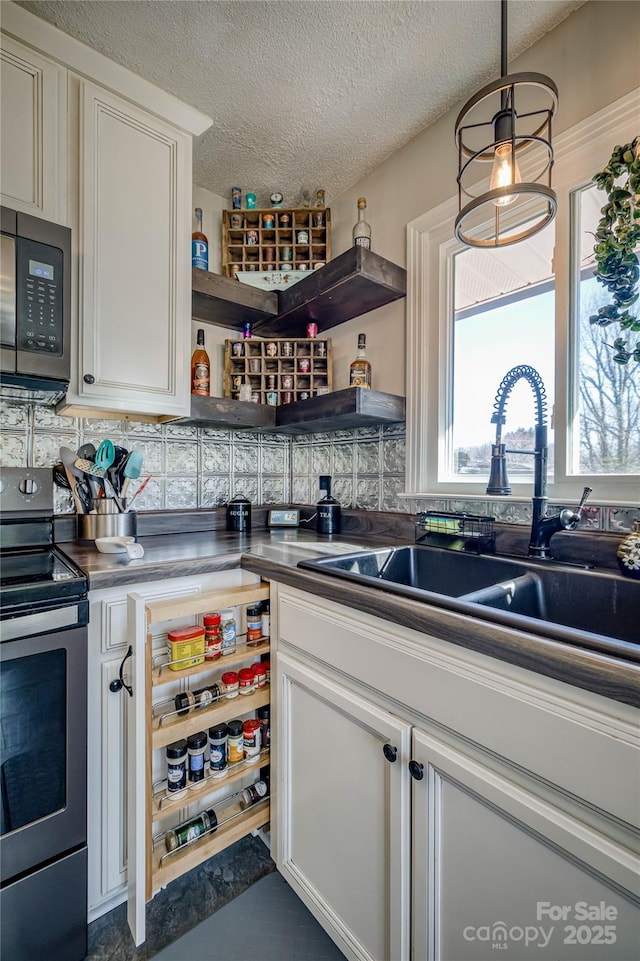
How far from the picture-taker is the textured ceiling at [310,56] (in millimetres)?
1175

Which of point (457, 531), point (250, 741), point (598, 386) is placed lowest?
point (250, 741)

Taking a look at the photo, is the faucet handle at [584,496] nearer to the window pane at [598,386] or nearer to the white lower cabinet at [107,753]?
the window pane at [598,386]

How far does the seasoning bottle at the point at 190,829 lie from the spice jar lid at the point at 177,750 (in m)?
0.20

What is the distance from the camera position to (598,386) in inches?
45.9

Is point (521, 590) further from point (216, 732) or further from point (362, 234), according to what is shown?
point (362, 234)

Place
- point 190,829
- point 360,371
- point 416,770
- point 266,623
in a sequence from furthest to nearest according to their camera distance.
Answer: point 360,371, point 266,623, point 190,829, point 416,770

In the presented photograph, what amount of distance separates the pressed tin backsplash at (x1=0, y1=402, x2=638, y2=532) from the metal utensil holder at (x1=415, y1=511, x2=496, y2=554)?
0.09m

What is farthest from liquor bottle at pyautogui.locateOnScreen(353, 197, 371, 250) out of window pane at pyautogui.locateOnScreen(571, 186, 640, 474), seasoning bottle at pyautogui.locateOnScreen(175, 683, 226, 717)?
seasoning bottle at pyautogui.locateOnScreen(175, 683, 226, 717)

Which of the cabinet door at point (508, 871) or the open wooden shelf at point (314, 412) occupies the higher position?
the open wooden shelf at point (314, 412)

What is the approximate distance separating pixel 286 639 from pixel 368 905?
56cm

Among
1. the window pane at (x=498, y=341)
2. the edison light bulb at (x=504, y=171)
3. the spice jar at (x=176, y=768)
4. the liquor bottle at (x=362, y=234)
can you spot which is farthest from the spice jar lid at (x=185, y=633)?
the liquor bottle at (x=362, y=234)

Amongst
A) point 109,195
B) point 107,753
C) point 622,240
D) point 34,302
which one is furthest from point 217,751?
point 109,195

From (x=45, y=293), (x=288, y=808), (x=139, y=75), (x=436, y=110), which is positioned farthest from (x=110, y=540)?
(x=436, y=110)

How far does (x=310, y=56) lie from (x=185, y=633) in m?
1.83
